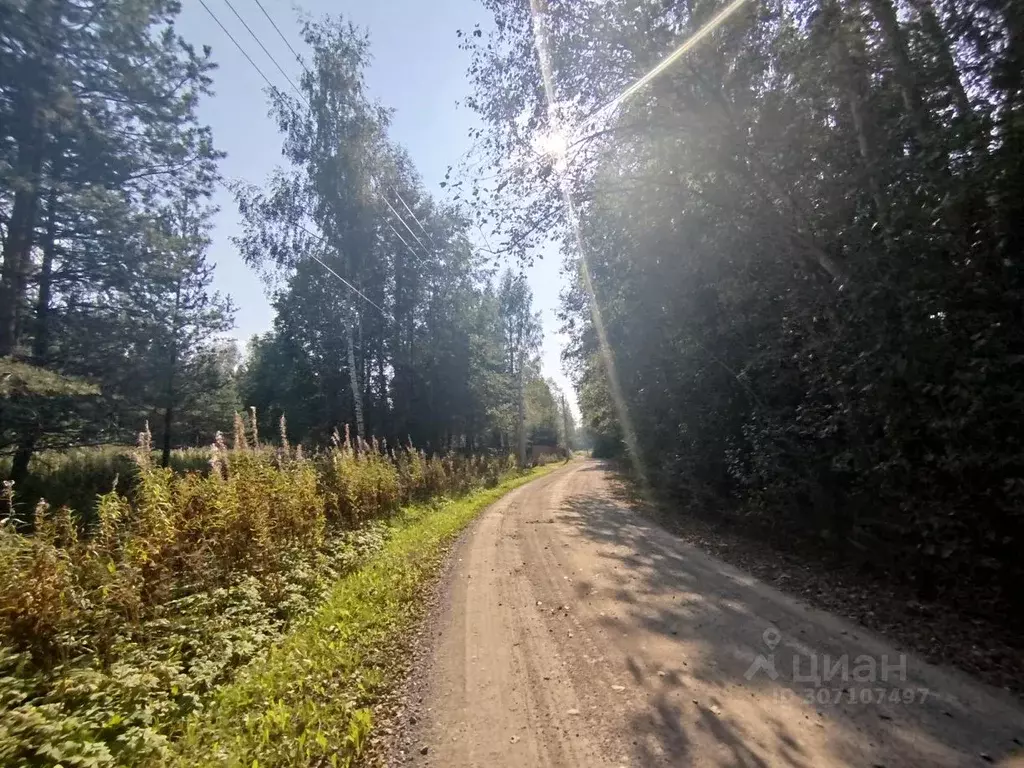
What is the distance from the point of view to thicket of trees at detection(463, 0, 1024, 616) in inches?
185

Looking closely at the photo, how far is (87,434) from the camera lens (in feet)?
43.8

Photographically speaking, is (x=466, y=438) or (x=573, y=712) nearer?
(x=573, y=712)

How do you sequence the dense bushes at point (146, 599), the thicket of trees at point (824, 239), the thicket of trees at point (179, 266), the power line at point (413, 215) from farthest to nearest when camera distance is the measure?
the power line at point (413, 215) → the thicket of trees at point (179, 266) → the thicket of trees at point (824, 239) → the dense bushes at point (146, 599)

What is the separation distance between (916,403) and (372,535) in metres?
8.51

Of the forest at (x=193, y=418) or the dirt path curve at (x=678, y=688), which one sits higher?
the forest at (x=193, y=418)

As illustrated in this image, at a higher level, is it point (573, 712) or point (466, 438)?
point (466, 438)

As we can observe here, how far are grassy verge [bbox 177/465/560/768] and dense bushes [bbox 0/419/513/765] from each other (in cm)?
26

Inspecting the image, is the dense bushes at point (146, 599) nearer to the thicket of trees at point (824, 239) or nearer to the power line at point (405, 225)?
the thicket of trees at point (824, 239)

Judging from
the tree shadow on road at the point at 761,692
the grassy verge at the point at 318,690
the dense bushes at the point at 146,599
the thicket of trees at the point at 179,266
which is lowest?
the tree shadow on road at the point at 761,692

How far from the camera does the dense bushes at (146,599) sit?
3.18m

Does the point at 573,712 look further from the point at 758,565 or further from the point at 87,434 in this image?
the point at 87,434

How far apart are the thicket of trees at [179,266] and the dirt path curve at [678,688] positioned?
10.7 meters

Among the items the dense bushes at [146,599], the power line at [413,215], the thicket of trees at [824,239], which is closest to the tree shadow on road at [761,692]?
the thicket of trees at [824,239]

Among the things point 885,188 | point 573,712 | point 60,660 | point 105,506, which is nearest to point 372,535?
point 105,506
